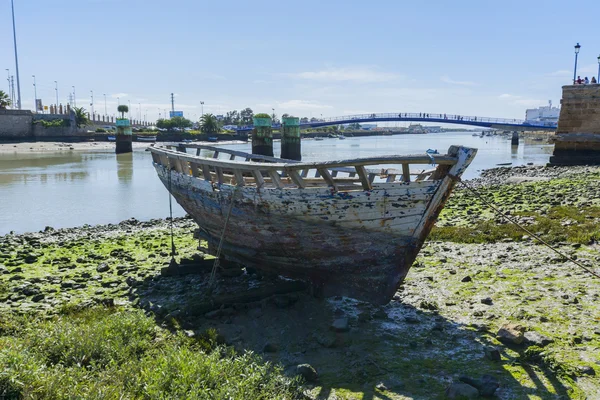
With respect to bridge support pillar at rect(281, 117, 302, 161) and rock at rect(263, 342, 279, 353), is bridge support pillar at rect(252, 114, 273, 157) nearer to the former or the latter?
bridge support pillar at rect(281, 117, 302, 161)

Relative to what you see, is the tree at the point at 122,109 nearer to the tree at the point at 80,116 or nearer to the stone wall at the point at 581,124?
the tree at the point at 80,116

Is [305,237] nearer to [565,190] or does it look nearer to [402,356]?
[402,356]

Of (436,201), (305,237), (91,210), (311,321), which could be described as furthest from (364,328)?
(91,210)

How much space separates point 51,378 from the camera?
4.52m

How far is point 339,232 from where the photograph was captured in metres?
6.95

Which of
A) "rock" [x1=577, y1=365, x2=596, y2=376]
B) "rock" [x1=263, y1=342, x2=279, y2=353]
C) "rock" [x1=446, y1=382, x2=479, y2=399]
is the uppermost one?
"rock" [x1=577, y1=365, x2=596, y2=376]

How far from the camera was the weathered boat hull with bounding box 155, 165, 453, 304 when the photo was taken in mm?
6590

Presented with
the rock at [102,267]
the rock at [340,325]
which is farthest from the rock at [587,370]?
the rock at [102,267]

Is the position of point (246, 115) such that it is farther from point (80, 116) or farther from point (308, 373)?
point (308, 373)

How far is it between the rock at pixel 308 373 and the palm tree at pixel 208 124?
10260cm

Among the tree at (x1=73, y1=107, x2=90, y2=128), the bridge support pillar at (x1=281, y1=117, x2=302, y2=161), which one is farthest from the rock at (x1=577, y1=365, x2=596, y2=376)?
the tree at (x1=73, y1=107, x2=90, y2=128)

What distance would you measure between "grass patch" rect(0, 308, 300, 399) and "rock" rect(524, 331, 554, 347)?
9.69ft

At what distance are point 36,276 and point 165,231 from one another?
5.33 metres

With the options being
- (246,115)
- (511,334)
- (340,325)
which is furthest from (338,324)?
(246,115)
